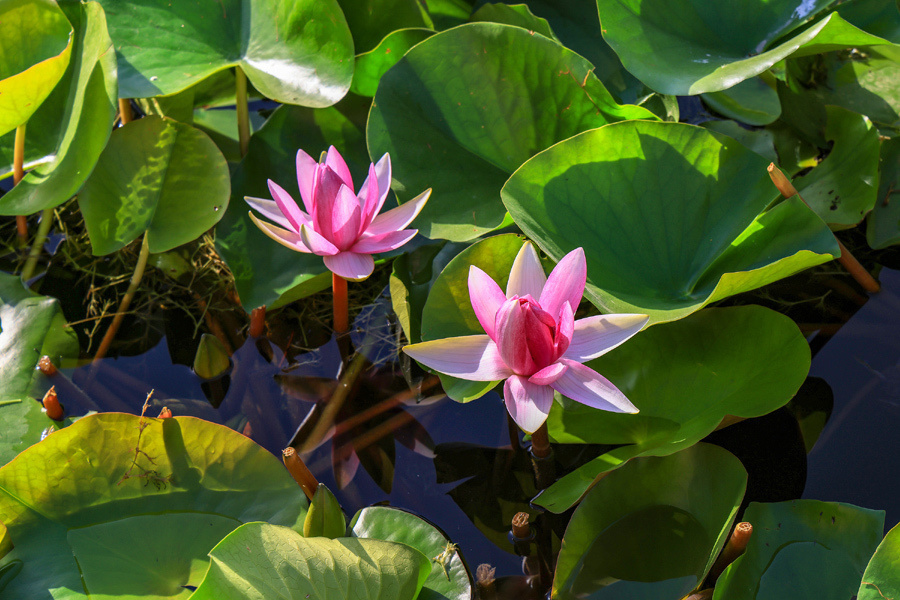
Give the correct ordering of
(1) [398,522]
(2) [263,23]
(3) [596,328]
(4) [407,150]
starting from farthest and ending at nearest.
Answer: (2) [263,23] → (4) [407,150] → (1) [398,522] → (3) [596,328]

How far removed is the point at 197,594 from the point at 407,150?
99cm

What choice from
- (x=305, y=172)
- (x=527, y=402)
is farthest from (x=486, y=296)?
(x=305, y=172)

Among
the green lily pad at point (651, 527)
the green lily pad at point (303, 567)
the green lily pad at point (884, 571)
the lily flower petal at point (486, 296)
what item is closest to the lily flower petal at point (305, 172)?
the lily flower petal at point (486, 296)

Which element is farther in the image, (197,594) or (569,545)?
(569,545)

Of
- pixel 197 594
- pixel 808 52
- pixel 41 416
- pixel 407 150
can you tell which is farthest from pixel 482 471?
pixel 808 52

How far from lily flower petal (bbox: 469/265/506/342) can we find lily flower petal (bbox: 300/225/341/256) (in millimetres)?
345

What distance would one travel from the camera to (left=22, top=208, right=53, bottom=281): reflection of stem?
1798 millimetres

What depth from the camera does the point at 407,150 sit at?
4.88 ft

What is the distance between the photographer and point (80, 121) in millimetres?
1476

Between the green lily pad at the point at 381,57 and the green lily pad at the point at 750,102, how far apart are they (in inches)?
32.4

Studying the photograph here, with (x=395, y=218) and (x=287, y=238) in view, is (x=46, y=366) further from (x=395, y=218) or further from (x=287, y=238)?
(x=395, y=218)

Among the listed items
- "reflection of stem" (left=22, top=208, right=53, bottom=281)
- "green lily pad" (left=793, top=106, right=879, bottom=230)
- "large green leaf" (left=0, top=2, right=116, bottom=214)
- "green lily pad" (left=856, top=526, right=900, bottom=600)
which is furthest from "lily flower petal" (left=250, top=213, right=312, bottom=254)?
"green lily pad" (left=793, top=106, right=879, bottom=230)

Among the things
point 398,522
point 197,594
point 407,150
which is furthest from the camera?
point 407,150

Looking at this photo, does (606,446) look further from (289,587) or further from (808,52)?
(808,52)
